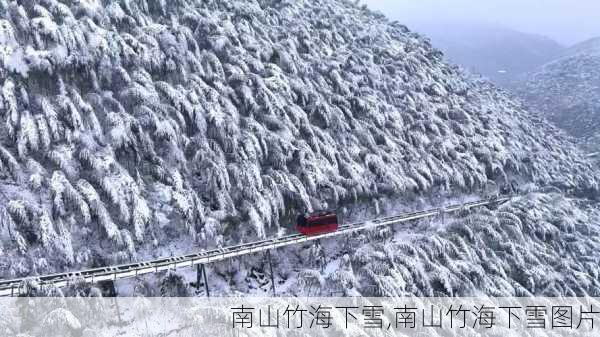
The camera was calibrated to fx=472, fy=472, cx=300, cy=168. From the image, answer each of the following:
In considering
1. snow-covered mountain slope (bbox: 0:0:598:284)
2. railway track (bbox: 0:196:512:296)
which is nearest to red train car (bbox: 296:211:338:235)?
railway track (bbox: 0:196:512:296)

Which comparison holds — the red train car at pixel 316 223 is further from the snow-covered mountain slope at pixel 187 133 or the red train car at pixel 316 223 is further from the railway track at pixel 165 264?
the snow-covered mountain slope at pixel 187 133

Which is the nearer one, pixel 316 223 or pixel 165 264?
pixel 165 264

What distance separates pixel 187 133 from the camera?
33.4 meters

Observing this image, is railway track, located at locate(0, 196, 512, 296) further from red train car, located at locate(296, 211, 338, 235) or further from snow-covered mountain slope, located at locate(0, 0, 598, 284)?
snow-covered mountain slope, located at locate(0, 0, 598, 284)

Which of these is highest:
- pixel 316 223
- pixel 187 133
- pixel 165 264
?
pixel 187 133

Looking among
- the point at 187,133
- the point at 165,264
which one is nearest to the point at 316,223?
the point at 165,264

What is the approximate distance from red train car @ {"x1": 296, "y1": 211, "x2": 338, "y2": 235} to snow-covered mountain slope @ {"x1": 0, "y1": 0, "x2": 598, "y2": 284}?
5.35ft

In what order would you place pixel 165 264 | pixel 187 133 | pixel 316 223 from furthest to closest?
1. pixel 187 133
2. pixel 316 223
3. pixel 165 264

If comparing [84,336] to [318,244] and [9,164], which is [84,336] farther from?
[318,244]

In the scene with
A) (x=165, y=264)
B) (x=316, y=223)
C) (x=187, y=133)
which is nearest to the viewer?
(x=165, y=264)

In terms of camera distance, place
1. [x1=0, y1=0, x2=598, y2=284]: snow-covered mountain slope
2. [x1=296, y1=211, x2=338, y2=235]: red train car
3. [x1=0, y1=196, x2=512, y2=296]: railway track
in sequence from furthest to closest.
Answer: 1. [x1=296, y1=211, x2=338, y2=235]: red train car
2. [x1=0, y1=0, x2=598, y2=284]: snow-covered mountain slope
3. [x1=0, y1=196, x2=512, y2=296]: railway track

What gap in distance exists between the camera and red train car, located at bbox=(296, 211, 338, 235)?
3116 centimetres

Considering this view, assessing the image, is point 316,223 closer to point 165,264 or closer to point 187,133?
point 165,264

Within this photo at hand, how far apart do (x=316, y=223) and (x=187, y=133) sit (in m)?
11.1
